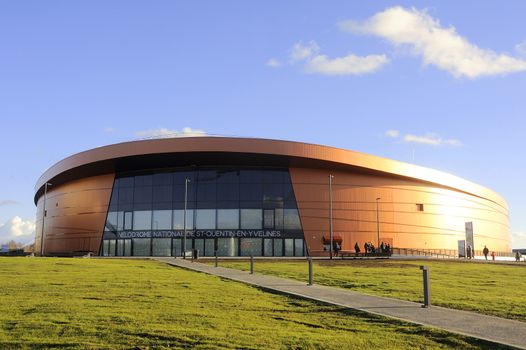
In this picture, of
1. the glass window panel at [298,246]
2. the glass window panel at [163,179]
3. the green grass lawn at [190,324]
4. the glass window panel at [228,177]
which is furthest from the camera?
the glass window panel at [163,179]

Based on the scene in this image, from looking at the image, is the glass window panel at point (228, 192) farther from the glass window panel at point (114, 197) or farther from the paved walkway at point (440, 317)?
the paved walkway at point (440, 317)

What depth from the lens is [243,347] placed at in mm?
6512

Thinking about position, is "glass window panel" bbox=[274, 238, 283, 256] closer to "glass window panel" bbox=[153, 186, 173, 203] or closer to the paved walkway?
"glass window panel" bbox=[153, 186, 173, 203]

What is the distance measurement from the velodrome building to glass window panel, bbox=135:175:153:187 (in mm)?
125

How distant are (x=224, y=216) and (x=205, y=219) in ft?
7.26

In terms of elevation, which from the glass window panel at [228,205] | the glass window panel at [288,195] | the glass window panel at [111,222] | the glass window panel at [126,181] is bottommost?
the glass window panel at [111,222]

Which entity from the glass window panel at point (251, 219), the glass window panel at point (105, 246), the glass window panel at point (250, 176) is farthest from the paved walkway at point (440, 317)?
the glass window panel at point (105, 246)

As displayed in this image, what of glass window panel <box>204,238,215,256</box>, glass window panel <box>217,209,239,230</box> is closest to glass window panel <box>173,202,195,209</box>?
glass window panel <box>217,209,239,230</box>

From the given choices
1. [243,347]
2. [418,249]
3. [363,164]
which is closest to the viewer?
[243,347]

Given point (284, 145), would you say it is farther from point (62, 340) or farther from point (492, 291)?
point (62, 340)

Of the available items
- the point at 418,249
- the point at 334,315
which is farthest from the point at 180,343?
the point at 418,249

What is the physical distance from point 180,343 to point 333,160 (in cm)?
5215

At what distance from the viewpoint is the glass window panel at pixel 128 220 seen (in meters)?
61.3

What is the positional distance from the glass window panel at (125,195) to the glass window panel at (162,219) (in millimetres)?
3663
